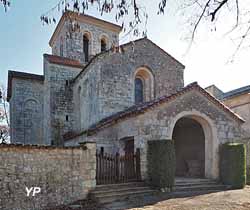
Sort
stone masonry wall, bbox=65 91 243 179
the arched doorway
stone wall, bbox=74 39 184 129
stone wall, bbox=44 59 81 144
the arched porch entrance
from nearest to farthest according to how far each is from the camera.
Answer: stone masonry wall, bbox=65 91 243 179 → the arched porch entrance → the arched doorway → stone wall, bbox=74 39 184 129 → stone wall, bbox=44 59 81 144

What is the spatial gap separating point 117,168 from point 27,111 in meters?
12.4

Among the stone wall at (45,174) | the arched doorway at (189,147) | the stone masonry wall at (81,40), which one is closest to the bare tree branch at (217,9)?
the stone wall at (45,174)

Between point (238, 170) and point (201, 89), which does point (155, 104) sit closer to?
point (201, 89)

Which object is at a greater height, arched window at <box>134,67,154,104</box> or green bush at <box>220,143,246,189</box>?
arched window at <box>134,67,154,104</box>

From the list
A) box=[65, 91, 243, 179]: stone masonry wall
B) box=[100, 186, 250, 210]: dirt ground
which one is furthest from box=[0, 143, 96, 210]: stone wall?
box=[65, 91, 243, 179]: stone masonry wall

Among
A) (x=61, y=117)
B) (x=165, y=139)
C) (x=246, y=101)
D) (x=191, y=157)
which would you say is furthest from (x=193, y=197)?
(x=246, y=101)

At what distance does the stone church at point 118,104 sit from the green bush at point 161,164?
359 mm

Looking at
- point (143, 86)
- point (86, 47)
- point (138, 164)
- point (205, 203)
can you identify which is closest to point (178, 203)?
point (205, 203)

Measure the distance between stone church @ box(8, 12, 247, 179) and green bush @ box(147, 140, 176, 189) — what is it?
0.36 m

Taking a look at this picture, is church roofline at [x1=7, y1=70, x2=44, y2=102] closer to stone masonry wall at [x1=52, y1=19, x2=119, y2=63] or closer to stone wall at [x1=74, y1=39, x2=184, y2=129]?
stone masonry wall at [x1=52, y1=19, x2=119, y2=63]

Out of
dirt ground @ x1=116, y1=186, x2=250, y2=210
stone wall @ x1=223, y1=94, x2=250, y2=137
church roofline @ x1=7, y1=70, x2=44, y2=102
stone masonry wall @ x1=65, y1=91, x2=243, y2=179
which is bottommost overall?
dirt ground @ x1=116, y1=186, x2=250, y2=210

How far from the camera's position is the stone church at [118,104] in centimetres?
1228

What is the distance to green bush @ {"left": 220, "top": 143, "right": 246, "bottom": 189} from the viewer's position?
1235 centimetres

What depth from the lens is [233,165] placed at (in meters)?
12.5
